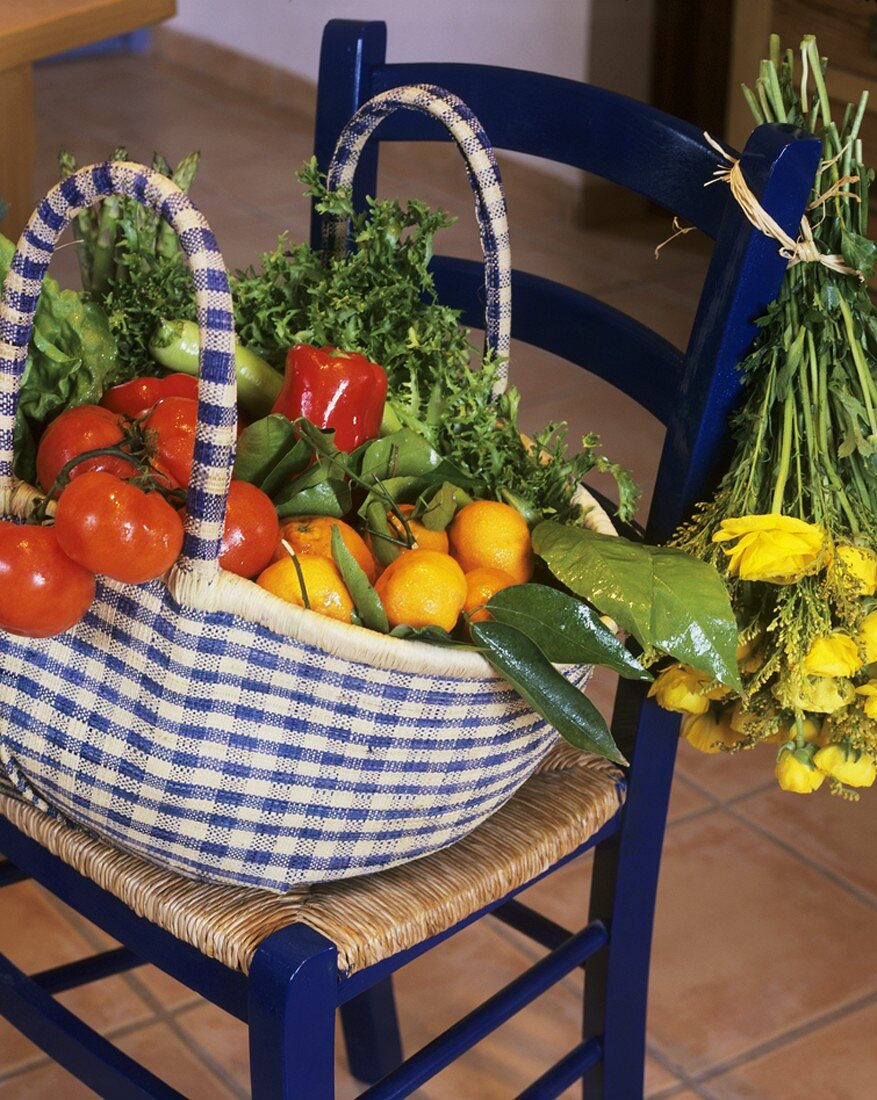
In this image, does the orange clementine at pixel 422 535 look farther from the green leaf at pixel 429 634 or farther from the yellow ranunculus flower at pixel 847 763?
the yellow ranunculus flower at pixel 847 763

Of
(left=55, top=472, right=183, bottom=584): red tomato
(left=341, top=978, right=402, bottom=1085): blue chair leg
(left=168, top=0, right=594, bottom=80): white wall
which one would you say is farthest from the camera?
(left=168, top=0, right=594, bottom=80): white wall

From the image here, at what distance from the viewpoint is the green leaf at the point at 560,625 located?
2.54ft

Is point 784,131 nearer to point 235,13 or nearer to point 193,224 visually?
point 193,224

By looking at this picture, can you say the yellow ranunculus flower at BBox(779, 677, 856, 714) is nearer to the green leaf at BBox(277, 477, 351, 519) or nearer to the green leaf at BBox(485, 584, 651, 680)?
the green leaf at BBox(485, 584, 651, 680)

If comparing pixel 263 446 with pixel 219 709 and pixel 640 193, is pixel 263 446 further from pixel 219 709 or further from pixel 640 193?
pixel 640 193

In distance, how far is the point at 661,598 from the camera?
0.79 m

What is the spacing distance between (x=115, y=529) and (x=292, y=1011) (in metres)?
0.28

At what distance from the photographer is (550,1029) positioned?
1431 millimetres

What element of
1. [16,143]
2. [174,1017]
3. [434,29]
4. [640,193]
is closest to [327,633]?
[640,193]

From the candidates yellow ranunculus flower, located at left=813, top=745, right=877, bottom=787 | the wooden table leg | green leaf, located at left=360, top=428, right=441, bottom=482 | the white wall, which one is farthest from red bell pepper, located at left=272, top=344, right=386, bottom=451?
the white wall

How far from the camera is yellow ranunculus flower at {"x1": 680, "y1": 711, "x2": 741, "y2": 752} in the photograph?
3.04 ft

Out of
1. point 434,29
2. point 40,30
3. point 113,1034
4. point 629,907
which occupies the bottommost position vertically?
point 113,1034

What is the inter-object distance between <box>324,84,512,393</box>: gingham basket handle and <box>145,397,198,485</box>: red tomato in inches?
8.7

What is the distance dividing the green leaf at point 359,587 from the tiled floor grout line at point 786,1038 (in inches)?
30.8
